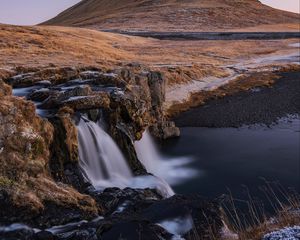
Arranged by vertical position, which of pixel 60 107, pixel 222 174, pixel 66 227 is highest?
pixel 60 107

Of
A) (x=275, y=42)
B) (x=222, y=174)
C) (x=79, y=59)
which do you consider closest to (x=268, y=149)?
(x=222, y=174)

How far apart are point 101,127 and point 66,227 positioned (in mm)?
8007

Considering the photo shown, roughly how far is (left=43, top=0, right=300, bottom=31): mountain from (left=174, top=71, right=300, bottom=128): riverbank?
183 feet

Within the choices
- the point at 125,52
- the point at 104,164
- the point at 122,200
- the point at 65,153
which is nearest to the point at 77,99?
the point at 104,164

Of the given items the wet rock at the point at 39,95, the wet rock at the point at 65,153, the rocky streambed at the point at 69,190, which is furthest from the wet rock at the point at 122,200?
the wet rock at the point at 39,95

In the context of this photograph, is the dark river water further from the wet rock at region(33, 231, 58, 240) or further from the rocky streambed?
the wet rock at region(33, 231, 58, 240)

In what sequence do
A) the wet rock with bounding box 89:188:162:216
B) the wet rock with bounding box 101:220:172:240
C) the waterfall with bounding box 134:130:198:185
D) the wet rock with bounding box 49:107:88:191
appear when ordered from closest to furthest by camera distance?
the wet rock with bounding box 101:220:172:240 → the wet rock with bounding box 89:188:162:216 → the wet rock with bounding box 49:107:88:191 → the waterfall with bounding box 134:130:198:185

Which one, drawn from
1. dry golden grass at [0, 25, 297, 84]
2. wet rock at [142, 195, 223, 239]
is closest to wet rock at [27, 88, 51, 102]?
dry golden grass at [0, 25, 297, 84]

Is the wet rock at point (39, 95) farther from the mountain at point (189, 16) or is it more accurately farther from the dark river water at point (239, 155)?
the mountain at point (189, 16)

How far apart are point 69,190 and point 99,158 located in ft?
13.1

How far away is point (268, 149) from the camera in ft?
75.9

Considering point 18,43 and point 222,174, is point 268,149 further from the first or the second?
point 18,43

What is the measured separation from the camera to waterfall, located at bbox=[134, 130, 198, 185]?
19.5 meters

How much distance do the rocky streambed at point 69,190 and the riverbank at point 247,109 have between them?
1050 cm
